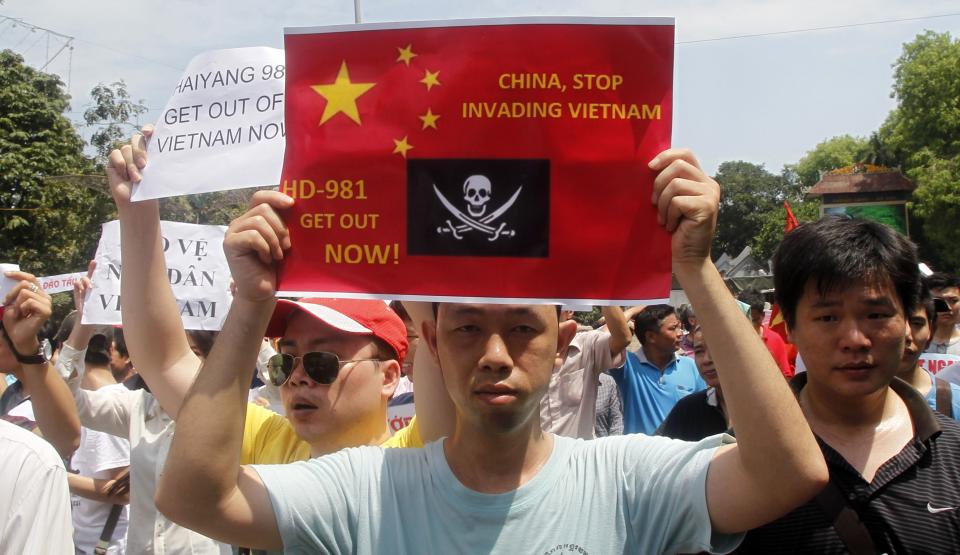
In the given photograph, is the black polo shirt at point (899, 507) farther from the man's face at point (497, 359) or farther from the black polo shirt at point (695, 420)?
the black polo shirt at point (695, 420)

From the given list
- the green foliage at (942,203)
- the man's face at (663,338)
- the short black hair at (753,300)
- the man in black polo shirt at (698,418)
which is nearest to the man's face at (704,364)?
the man in black polo shirt at (698,418)

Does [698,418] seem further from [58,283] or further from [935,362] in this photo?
[58,283]

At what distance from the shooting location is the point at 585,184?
205cm

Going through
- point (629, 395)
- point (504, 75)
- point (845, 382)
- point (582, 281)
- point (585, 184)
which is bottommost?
point (629, 395)

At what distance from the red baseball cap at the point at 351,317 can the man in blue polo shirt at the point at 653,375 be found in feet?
10.5

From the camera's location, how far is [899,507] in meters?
2.40

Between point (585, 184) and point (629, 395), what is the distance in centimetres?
446

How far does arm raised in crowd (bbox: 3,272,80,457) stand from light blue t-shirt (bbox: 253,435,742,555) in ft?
6.47

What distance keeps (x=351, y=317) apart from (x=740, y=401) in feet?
5.18

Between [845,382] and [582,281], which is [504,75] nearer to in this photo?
[582,281]

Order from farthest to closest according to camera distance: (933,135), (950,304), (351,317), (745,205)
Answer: (745,205)
(933,135)
(950,304)
(351,317)

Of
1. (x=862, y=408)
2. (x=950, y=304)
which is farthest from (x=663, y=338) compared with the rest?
(x=862, y=408)

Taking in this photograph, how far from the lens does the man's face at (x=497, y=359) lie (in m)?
1.96

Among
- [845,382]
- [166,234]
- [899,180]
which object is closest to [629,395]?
[166,234]
